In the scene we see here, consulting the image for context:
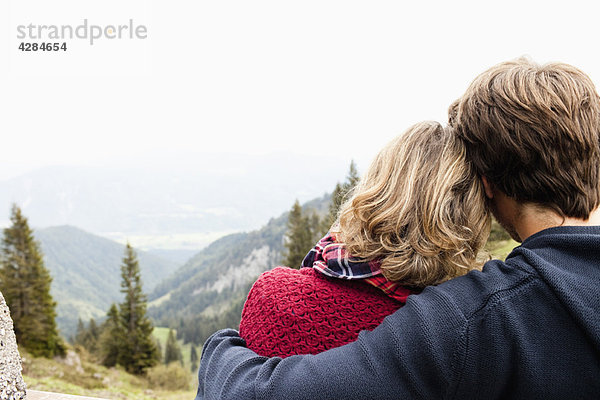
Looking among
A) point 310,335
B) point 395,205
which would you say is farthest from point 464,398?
point 395,205

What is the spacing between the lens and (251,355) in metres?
1.44

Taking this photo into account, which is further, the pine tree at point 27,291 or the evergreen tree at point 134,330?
the evergreen tree at point 134,330

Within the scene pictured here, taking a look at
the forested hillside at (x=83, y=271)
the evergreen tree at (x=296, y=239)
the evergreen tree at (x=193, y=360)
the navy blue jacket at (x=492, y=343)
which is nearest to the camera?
the navy blue jacket at (x=492, y=343)

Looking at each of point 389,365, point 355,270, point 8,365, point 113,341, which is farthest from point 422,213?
point 113,341

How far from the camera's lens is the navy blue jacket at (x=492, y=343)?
1.16m

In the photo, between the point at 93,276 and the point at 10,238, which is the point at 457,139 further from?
the point at 93,276

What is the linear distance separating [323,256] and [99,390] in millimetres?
29458

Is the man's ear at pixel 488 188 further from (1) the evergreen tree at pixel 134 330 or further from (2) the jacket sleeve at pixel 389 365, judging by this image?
(1) the evergreen tree at pixel 134 330

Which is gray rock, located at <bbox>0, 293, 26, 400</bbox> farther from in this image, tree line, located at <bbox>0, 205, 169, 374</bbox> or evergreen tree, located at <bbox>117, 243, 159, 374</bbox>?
evergreen tree, located at <bbox>117, 243, 159, 374</bbox>

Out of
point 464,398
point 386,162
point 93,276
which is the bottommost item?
point 93,276

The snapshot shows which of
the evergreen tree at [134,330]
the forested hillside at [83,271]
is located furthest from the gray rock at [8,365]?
the forested hillside at [83,271]

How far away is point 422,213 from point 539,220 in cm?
37

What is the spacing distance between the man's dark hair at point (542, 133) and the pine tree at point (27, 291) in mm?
33087

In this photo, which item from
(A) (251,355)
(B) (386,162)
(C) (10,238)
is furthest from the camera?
(C) (10,238)
